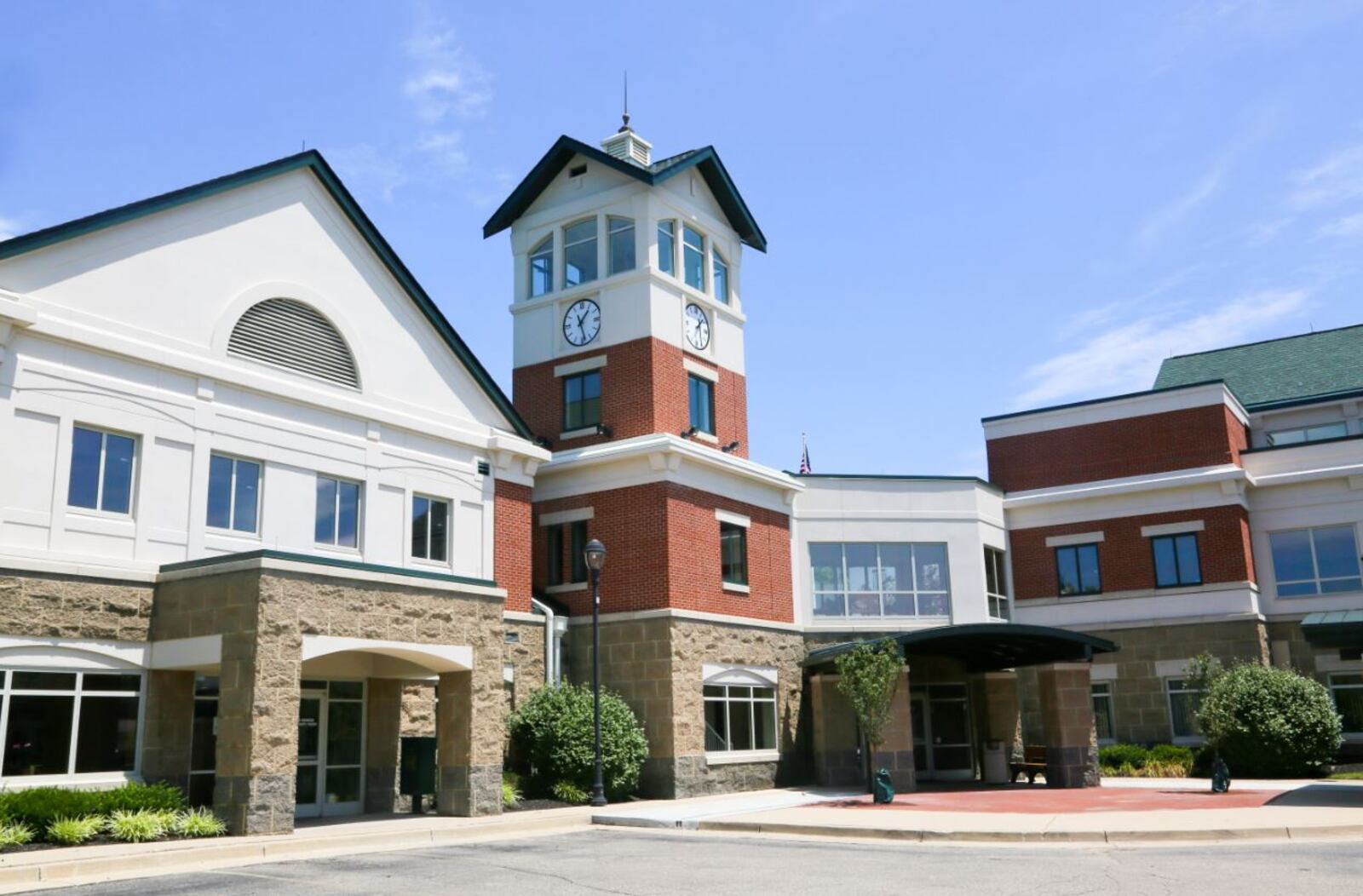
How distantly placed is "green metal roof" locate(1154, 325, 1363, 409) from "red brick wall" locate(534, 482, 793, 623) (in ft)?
67.1

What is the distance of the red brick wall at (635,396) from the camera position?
2969cm

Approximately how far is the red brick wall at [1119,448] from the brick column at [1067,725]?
9282 mm

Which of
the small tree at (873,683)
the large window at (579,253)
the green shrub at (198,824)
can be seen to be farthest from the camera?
the large window at (579,253)

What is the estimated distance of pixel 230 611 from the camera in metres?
18.9

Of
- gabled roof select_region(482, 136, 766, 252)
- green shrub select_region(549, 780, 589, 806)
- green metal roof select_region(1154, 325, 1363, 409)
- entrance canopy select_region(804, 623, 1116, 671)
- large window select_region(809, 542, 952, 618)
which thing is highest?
gabled roof select_region(482, 136, 766, 252)

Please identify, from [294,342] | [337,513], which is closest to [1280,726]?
[337,513]

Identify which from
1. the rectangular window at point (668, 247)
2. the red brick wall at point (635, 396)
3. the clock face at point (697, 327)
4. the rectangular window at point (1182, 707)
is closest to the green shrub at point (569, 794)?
the red brick wall at point (635, 396)

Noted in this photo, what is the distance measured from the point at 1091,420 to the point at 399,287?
21549mm

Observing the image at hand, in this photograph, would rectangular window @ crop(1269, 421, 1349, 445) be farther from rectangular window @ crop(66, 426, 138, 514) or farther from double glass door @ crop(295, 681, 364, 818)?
rectangular window @ crop(66, 426, 138, 514)

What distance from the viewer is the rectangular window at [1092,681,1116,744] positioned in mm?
35125

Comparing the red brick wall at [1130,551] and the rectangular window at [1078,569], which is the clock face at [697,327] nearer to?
the red brick wall at [1130,551]

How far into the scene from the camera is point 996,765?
30.7 metres

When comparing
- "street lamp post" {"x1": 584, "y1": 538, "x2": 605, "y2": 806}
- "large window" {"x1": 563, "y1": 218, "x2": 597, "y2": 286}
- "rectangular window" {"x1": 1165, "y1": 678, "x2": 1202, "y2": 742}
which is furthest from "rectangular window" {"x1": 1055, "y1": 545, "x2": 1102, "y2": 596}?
"street lamp post" {"x1": 584, "y1": 538, "x2": 605, "y2": 806}

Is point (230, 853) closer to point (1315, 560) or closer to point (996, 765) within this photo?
point (996, 765)
